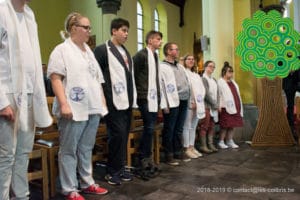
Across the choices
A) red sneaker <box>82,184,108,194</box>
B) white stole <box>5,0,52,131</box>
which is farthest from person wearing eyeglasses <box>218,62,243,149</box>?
white stole <box>5,0,52,131</box>

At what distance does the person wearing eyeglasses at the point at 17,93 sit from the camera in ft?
5.16

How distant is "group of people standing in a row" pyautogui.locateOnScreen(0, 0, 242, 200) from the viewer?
1.61 m

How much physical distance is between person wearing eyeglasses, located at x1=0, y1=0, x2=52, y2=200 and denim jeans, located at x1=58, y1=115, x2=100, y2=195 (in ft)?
1.50

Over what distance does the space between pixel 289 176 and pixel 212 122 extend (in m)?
1.44

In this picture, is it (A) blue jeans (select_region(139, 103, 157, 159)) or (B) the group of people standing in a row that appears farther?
(A) blue jeans (select_region(139, 103, 157, 159))

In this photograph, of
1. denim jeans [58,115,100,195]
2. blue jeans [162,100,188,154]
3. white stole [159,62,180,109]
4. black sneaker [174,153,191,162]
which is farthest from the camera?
Answer: black sneaker [174,153,191,162]

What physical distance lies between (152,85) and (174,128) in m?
0.78

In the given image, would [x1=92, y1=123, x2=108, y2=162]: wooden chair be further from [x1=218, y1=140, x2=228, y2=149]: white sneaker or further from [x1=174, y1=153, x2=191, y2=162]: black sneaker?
[x1=218, y1=140, x2=228, y2=149]: white sneaker

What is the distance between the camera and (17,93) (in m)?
1.60

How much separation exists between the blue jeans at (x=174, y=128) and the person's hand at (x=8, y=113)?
1.99 metres

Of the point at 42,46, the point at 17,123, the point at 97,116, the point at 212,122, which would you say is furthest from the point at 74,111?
the point at 42,46

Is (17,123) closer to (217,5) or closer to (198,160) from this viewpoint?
(198,160)

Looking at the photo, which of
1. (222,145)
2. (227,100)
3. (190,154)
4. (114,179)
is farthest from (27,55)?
(222,145)

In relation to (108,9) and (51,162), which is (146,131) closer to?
(51,162)
